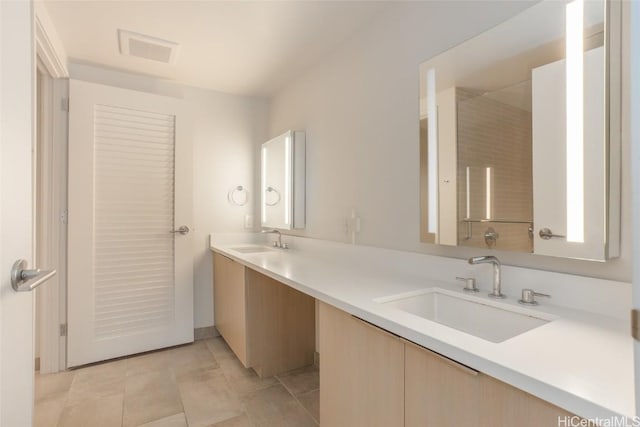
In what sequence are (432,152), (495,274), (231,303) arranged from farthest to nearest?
(231,303), (432,152), (495,274)

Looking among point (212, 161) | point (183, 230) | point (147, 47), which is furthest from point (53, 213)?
point (147, 47)

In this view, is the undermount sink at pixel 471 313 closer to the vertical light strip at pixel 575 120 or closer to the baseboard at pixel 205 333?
the vertical light strip at pixel 575 120

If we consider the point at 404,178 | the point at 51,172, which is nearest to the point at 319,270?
the point at 404,178

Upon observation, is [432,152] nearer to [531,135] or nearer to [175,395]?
[531,135]

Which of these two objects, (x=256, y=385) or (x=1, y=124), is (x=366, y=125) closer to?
(x=1, y=124)

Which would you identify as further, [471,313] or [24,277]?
[471,313]

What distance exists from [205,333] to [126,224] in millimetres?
1196

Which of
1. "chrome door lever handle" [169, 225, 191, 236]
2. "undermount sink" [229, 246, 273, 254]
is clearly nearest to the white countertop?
"undermount sink" [229, 246, 273, 254]

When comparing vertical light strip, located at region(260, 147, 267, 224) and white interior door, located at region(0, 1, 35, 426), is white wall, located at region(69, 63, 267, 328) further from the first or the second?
white interior door, located at region(0, 1, 35, 426)

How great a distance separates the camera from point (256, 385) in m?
2.03

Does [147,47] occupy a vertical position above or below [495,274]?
above

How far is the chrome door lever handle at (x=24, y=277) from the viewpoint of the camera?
74 centimetres

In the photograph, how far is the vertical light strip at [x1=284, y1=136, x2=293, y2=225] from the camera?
8.39ft

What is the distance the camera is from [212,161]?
2914mm
